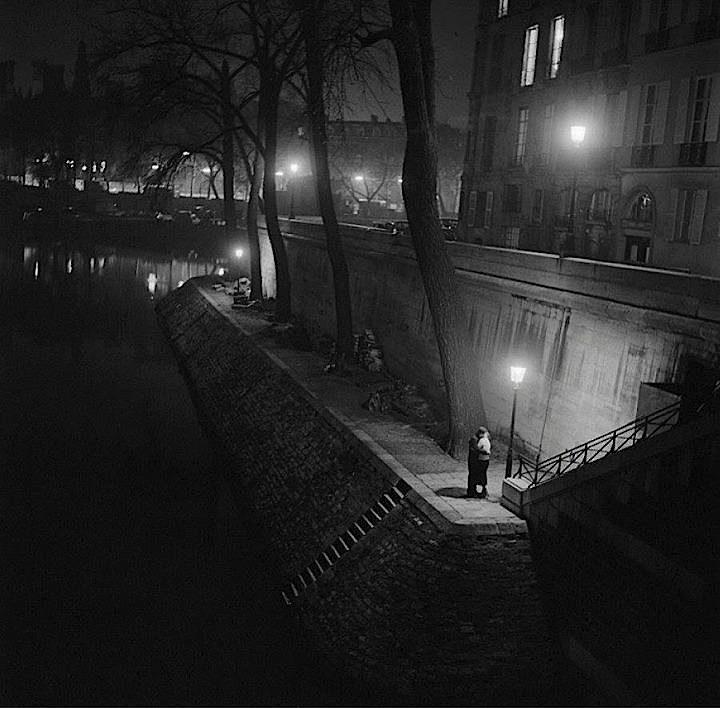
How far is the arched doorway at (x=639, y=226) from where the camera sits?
2695cm

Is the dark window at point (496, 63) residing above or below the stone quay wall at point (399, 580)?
above

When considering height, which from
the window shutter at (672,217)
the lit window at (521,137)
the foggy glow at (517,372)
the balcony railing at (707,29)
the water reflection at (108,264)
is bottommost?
the water reflection at (108,264)

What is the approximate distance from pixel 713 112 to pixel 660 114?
2188 millimetres

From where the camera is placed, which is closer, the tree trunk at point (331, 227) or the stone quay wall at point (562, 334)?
the stone quay wall at point (562, 334)

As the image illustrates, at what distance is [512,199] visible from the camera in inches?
1363

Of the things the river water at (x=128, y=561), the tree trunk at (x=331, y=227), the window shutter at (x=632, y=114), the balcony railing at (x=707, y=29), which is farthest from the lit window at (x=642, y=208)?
the river water at (x=128, y=561)

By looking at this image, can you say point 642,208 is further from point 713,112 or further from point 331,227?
point 331,227

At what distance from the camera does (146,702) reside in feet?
42.7

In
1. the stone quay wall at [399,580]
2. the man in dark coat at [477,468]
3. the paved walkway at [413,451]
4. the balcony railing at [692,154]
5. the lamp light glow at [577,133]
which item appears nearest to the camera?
the stone quay wall at [399,580]

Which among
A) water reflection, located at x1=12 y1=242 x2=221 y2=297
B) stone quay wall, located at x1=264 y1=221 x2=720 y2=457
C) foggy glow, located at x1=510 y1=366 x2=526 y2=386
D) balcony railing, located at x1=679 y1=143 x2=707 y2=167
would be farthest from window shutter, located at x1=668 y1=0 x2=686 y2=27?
water reflection, located at x1=12 y1=242 x2=221 y2=297

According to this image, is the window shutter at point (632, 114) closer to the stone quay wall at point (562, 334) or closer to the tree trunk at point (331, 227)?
the stone quay wall at point (562, 334)

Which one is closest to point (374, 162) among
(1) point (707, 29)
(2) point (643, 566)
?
(1) point (707, 29)

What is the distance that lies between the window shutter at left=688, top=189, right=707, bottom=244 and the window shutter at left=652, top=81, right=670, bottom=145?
7.28 ft

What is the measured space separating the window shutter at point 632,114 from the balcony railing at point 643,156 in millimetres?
412
